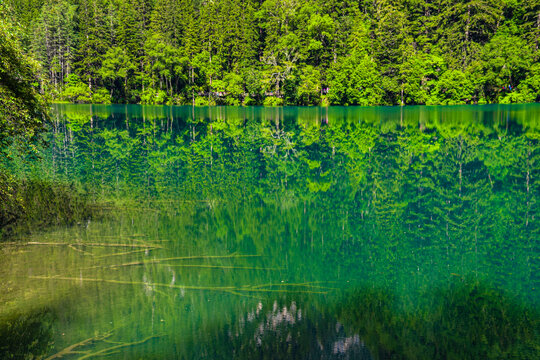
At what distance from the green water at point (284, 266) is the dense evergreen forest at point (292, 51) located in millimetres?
58359

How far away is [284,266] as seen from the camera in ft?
30.8

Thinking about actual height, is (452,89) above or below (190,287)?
above

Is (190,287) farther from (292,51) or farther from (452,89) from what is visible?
(292,51)

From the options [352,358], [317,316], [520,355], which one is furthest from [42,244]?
[520,355]

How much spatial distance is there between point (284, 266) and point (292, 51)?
75.5 metres

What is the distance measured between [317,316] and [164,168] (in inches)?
570

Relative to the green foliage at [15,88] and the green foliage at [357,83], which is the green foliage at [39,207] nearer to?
the green foliage at [15,88]

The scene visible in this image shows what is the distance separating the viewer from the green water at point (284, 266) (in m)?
6.56

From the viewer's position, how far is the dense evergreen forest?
73938 millimetres

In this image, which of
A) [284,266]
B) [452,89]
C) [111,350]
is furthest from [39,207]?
[452,89]

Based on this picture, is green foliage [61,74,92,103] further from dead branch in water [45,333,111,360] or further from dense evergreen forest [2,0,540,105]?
dead branch in water [45,333,111,360]

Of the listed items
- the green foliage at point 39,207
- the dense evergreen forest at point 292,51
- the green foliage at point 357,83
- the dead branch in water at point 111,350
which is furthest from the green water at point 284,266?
the dense evergreen forest at point 292,51

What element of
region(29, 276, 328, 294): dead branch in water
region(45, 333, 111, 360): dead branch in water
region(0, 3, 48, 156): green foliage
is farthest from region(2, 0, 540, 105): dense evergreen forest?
region(45, 333, 111, 360): dead branch in water

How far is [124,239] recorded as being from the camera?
10914 millimetres
